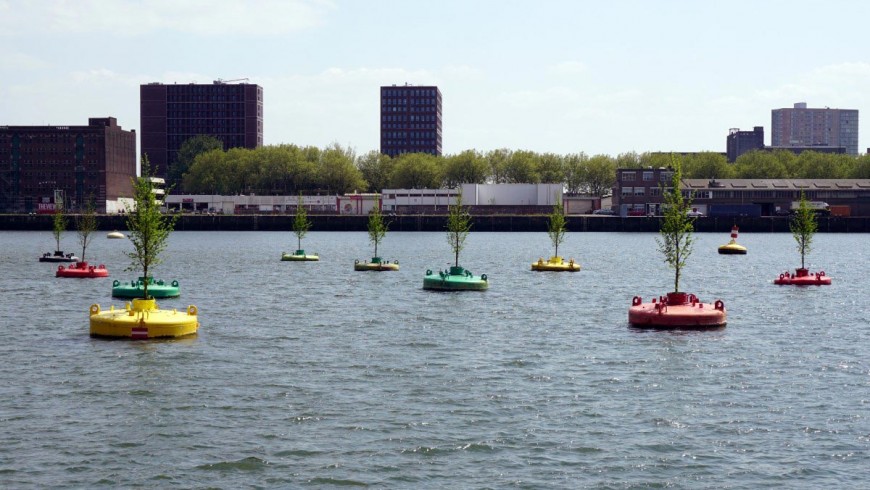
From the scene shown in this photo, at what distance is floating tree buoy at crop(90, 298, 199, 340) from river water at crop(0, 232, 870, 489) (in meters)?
0.78

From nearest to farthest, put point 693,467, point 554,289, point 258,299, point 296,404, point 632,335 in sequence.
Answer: point 693,467, point 296,404, point 632,335, point 258,299, point 554,289

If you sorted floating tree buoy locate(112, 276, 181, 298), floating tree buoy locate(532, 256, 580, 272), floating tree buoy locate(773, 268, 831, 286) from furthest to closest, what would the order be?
floating tree buoy locate(532, 256, 580, 272) → floating tree buoy locate(773, 268, 831, 286) → floating tree buoy locate(112, 276, 181, 298)

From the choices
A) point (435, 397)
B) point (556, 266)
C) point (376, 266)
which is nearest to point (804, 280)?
point (556, 266)

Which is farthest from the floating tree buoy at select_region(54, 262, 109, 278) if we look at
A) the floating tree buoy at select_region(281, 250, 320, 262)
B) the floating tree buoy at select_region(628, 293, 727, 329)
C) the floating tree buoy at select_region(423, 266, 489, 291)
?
the floating tree buoy at select_region(628, 293, 727, 329)

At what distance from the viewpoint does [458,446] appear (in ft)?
106

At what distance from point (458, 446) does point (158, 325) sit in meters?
24.5

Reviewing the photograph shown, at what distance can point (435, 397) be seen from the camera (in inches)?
1558

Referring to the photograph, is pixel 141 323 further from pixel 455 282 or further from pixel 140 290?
pixel 455 282

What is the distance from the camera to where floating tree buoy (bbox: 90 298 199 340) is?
52000 millimetres

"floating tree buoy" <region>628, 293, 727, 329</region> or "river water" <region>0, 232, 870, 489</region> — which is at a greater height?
"floating tree buoy" <region>628, 293, 727, 329</region>

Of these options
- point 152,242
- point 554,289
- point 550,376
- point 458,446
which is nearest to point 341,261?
point 554,289

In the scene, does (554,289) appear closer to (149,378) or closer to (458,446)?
(149,378)

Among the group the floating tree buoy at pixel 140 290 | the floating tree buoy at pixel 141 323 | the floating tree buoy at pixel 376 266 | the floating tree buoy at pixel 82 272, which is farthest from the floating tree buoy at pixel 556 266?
the floating tree buoy at pixel 141 323

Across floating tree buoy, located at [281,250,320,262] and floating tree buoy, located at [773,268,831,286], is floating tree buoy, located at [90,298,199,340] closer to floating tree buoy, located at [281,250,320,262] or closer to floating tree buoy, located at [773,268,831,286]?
floating tree buoy, located at [773,268,831,286]
